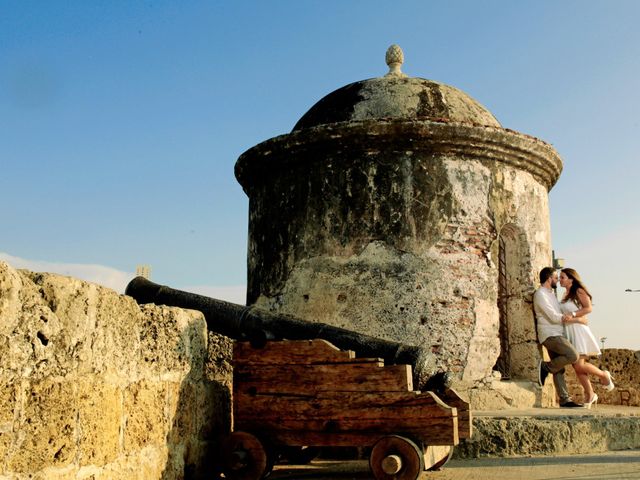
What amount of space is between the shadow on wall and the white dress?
403 cm

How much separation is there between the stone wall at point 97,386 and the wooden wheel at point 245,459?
150 millimetres

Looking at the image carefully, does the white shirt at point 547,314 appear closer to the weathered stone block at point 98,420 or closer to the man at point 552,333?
the man at point 552,333

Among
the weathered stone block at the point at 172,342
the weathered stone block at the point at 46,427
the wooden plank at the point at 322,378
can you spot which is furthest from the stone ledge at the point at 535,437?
the weathered stone block at the point at 46,427

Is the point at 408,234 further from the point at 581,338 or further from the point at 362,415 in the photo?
the point at 362,415

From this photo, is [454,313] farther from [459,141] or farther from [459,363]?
[459,141]

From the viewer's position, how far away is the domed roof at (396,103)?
24.8 feet

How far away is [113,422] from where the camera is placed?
3.19 meters

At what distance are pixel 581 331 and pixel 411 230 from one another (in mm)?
2052

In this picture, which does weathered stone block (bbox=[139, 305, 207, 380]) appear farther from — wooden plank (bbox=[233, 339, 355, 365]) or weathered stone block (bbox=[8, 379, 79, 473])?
weathered stone block (bbox=[8, 379, 79, 473])

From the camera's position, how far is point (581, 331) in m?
7.02

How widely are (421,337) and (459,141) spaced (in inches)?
80.1

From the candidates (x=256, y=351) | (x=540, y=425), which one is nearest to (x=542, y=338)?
(x=540, y=425)

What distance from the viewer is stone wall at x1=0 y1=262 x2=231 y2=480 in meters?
2.60

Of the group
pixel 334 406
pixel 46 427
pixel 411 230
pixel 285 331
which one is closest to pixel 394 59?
pixel 411 230
